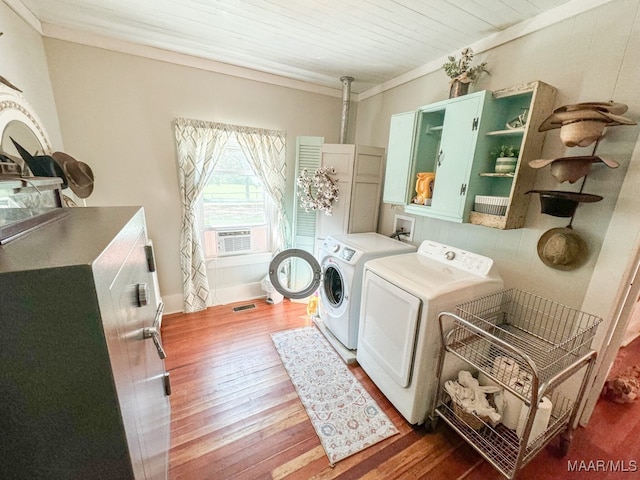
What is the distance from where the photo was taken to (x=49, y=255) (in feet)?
1.90

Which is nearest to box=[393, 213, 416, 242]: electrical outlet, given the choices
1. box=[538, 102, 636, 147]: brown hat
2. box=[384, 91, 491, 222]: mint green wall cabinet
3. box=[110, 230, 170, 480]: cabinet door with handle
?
box=[384, 91, 491, 222]: mint green wall cabinet

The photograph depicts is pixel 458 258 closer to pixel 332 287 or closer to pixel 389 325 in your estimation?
pixel 389 325

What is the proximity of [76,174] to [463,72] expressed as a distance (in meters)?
2.88

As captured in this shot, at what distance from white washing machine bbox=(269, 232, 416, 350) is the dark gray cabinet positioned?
5.42 ft

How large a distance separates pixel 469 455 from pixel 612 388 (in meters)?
1.36

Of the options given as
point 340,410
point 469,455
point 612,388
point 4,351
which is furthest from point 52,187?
point 612,388

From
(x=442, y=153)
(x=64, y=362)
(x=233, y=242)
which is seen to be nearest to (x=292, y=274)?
(x=233, y=242)

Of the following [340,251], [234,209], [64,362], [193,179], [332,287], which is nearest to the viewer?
[64,362]

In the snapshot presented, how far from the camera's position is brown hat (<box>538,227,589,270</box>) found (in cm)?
147

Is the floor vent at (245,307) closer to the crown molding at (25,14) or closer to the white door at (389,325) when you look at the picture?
the white door at (389,325)

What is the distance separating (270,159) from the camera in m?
2.95

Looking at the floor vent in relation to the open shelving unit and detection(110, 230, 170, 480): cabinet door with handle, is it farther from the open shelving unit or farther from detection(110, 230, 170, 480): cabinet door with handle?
the open shelving unit

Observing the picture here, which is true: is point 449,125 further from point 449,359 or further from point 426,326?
point 449,359

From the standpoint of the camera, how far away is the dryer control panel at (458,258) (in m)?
1.70
